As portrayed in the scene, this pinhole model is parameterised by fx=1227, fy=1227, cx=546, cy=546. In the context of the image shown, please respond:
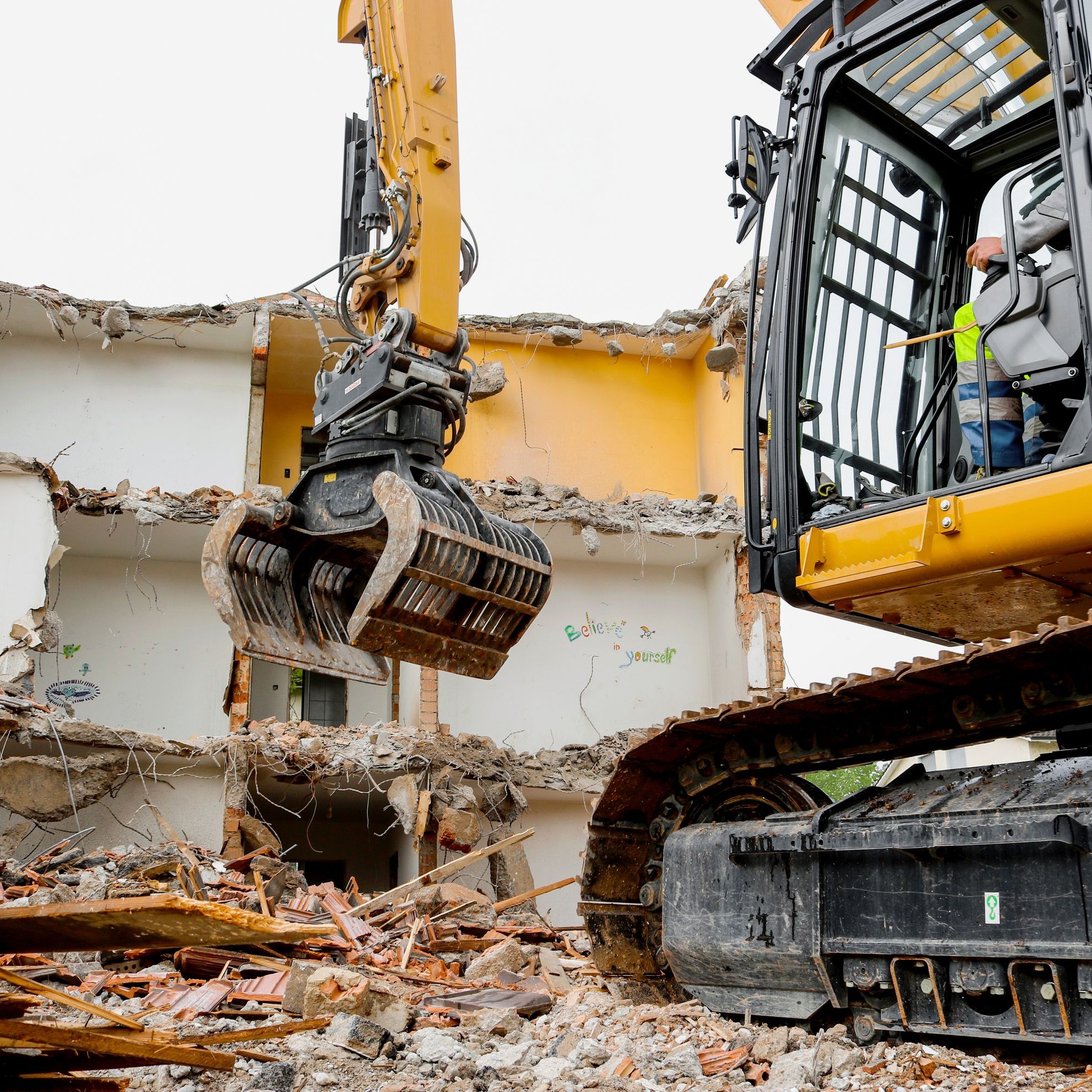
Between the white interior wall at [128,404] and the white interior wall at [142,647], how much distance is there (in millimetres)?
1252

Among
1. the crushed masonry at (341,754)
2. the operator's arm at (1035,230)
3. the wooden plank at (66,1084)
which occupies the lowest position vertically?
the wooden plank at (66,1084)

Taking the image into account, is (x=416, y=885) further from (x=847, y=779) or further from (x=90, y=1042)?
(x=90, y=1042)

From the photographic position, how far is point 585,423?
18406 millimetres

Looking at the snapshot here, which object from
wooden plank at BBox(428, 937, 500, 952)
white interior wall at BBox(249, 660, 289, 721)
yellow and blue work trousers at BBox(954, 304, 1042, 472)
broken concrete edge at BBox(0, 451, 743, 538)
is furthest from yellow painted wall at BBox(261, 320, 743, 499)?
yellow and blue work trousers at BBox(954, 304, 1042, 472)

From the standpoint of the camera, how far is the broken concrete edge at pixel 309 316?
16328 mm

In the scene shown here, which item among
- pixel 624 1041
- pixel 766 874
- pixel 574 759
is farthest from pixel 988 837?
pixel 574 759

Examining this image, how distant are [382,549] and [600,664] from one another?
1132 centimetres

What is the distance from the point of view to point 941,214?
5.37m

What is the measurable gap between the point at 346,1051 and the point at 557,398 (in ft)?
47.5

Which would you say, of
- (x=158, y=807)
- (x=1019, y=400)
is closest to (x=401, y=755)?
(x=158, y=807)

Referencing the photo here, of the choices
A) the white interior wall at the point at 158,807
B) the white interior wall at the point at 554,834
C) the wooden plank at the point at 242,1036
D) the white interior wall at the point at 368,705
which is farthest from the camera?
the white interior wall at the point at 368,705

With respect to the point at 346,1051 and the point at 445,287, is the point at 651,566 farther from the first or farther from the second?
the point at 346,1051

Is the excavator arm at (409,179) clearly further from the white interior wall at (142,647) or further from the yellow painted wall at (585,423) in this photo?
the yellow painted wall at (585,423)

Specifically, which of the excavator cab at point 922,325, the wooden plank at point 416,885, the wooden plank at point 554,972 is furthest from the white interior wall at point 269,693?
the excavator cab at point 922,325
